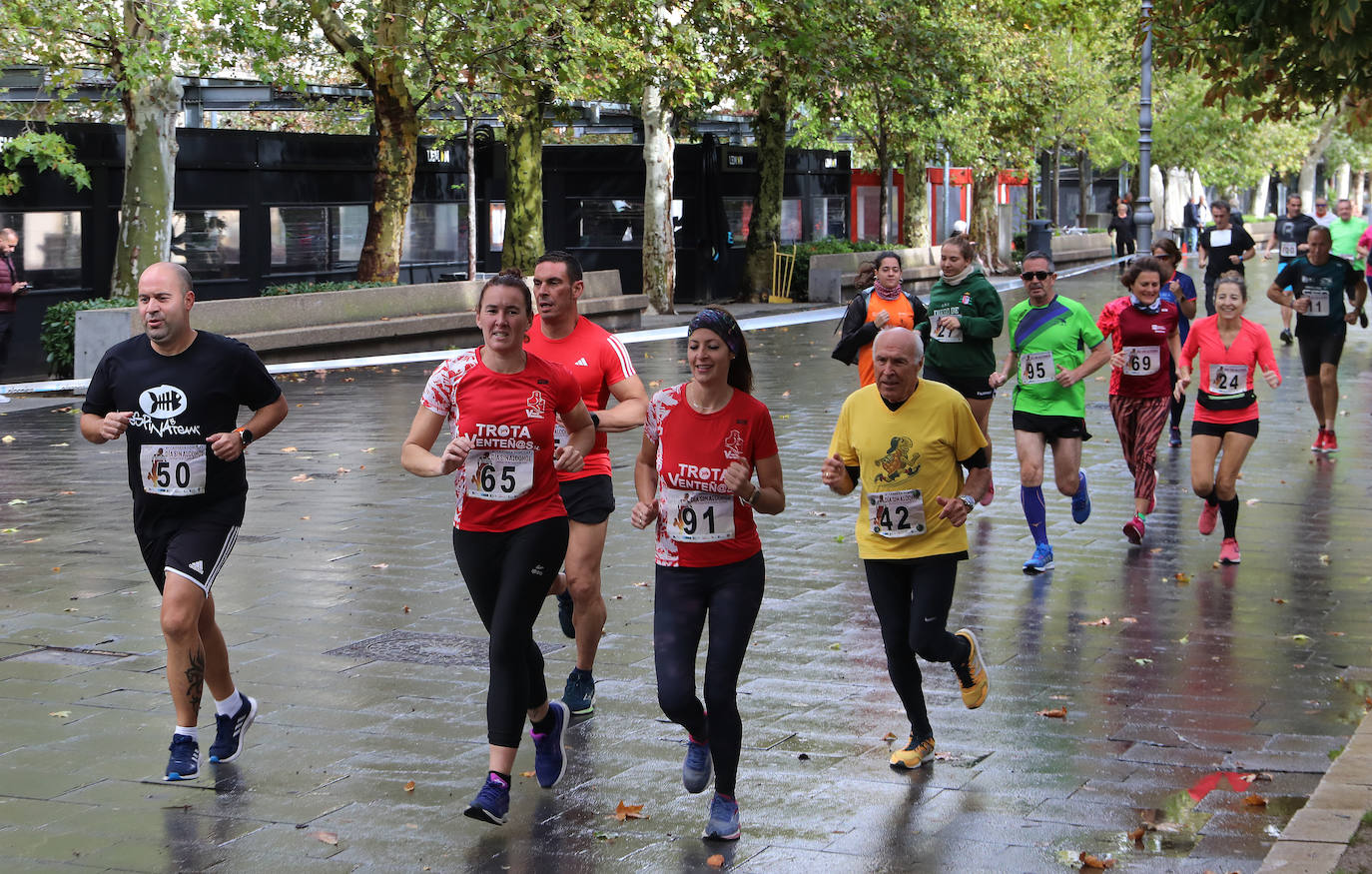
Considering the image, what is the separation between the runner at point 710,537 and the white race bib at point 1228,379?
201 inches

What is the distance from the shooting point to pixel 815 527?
36.4 feet

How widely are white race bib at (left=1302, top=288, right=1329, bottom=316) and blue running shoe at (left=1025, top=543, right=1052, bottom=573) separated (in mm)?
5817

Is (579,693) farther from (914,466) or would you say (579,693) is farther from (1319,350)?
(1319,350)

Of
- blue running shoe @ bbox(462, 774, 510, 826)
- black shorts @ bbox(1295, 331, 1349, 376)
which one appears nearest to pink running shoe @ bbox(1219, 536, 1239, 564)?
black shorts @ bbox(1295, 331, 1349, 376)

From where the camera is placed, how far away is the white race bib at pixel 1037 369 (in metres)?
10.1

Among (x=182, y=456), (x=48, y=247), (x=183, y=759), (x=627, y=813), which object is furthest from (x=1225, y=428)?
(x=48, y=247)

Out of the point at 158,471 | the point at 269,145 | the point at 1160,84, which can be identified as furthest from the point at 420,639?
the point at 1160,84

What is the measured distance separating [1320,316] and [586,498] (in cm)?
948

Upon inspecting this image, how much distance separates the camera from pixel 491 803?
5.40m

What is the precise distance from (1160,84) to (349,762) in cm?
4675

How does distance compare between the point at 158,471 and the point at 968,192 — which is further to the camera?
the point at 968,192

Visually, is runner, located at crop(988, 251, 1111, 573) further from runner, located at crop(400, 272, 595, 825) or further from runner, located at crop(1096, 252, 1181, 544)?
runner, located at crop(400, 272, 595, 825)

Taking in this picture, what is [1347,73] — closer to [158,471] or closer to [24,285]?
[158,471]

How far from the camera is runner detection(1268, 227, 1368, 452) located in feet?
46.9
